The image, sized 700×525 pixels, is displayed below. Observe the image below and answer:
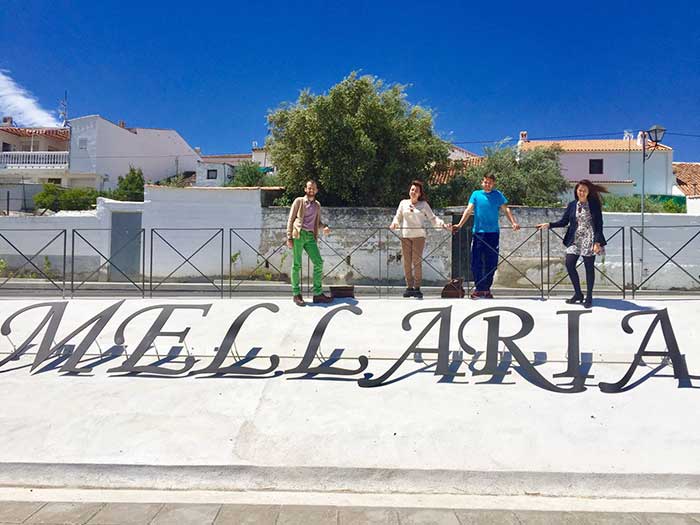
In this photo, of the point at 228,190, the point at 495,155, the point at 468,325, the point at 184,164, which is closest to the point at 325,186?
the point at 228,190

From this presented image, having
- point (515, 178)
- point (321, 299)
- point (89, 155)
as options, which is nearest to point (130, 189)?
point (89, 155)

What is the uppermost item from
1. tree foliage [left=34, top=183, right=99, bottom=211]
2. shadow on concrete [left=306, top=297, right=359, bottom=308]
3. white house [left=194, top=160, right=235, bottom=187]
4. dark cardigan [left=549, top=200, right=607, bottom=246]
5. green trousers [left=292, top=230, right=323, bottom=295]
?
white house [left=194, top=160, right=235, bottom=187]

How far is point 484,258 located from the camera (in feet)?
22.2

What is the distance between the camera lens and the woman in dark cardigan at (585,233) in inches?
233

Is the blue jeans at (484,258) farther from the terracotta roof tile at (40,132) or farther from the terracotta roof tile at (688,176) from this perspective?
the terracotta roof tile at (40,132)

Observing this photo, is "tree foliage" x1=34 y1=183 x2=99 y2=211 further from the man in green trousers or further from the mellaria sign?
the man in green trousers

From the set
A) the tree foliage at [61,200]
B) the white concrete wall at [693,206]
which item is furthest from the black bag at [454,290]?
the tree foliage at [61,200]

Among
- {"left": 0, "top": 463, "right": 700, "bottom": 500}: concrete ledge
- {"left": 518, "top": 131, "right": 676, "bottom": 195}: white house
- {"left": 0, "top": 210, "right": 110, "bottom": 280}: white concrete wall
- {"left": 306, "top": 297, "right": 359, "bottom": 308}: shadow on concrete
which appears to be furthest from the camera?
{"left": 518, "top": 131, "right": 676, "bottom": 195}: white house

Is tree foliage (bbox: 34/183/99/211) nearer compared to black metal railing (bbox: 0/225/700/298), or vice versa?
black metal railing (bbox: 0/225/700/298)

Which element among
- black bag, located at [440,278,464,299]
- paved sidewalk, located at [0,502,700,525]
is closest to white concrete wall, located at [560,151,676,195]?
black bag, located at [440,278,464,299]

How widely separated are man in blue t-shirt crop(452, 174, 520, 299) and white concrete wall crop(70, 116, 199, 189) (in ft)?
98.8

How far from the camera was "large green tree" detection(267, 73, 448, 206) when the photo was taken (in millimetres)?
15383

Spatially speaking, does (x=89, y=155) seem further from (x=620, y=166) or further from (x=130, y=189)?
(x=620, y=166)

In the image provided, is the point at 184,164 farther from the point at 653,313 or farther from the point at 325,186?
the point at 653,313
